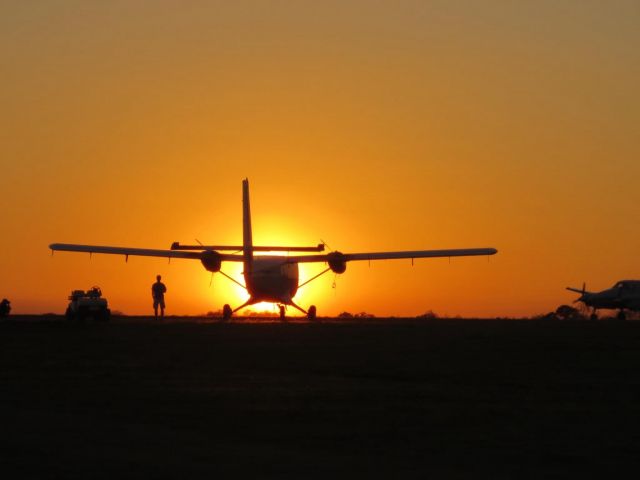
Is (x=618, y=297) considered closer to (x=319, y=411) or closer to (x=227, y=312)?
(x=227, y=312)

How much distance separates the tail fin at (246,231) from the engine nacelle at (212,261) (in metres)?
3.25

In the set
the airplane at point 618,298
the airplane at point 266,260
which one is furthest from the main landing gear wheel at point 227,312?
the airplane at point 618,298

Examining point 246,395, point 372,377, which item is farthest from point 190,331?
point 246,395

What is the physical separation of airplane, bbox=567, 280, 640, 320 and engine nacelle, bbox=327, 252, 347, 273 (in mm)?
15088

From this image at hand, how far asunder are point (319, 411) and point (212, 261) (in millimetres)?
42517

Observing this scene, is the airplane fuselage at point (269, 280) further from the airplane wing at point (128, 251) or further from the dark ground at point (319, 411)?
the dark ground at point (319, 411)

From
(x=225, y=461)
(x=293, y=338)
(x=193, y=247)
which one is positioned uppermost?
(x=193, y=247)

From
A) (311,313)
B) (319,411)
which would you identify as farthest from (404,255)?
(319,411)

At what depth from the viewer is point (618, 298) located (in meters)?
68.3

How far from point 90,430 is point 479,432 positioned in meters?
4.74

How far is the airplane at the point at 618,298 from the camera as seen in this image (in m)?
67.6

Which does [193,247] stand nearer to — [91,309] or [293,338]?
[91,309]

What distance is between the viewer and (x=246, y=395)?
18.9 meters

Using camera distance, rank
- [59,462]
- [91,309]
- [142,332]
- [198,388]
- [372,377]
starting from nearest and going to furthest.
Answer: [59,462]
[198,388]
[372,377]
[142,332]
[91,309]
